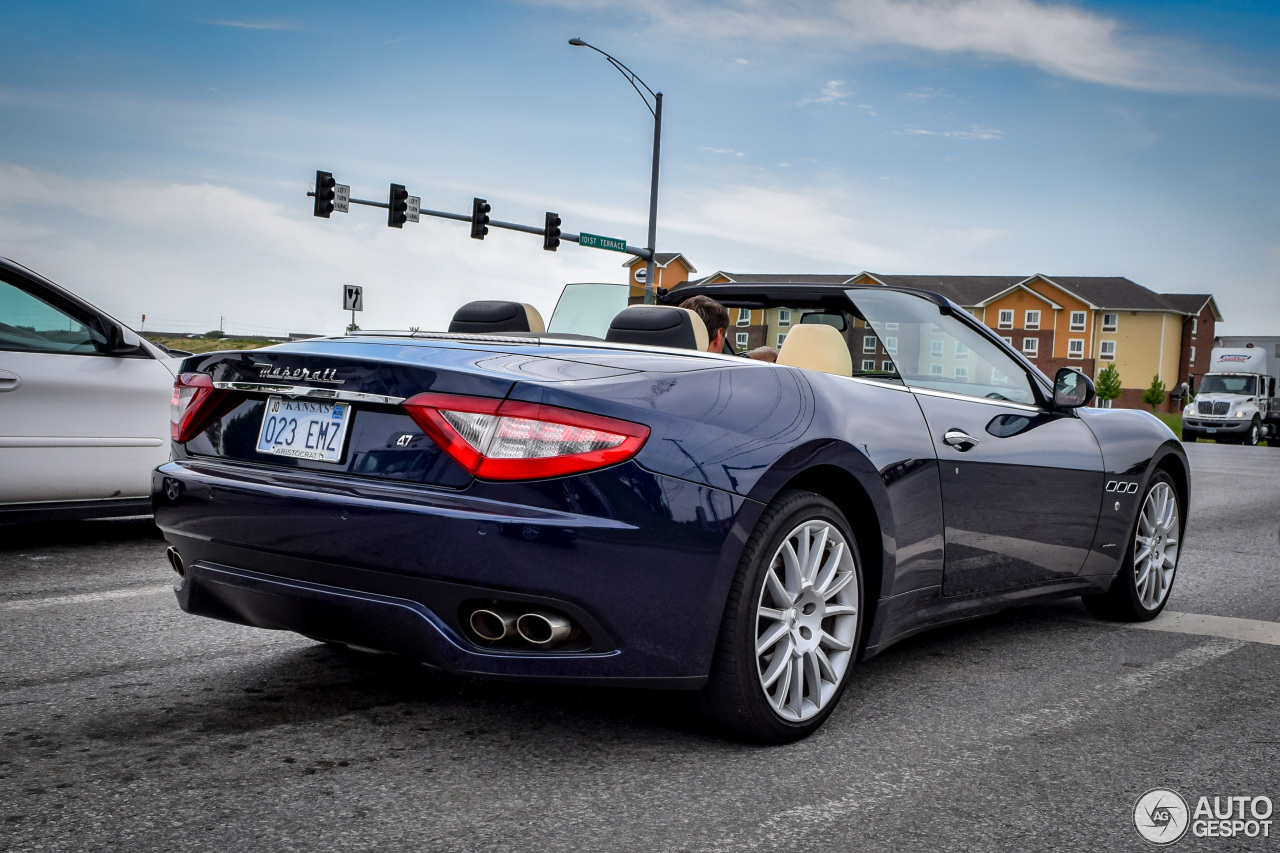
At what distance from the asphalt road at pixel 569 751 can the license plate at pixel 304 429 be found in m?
0.77

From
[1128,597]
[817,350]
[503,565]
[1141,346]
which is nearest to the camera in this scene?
[503,565]

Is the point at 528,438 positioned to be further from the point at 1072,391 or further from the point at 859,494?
the point at 1072,391

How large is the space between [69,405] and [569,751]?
13.9 feet

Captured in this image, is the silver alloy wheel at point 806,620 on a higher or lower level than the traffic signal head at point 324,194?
lower

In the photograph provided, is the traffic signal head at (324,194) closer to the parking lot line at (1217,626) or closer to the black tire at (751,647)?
the parking lot line at (1217,626)

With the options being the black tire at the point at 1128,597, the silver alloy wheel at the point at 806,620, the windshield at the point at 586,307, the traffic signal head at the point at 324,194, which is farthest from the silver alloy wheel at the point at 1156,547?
the traffic signal head at the point at 324,194

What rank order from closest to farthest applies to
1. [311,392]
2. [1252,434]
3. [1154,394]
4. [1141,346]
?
[311,392], [1252,434], [1154,394], [1141,346]

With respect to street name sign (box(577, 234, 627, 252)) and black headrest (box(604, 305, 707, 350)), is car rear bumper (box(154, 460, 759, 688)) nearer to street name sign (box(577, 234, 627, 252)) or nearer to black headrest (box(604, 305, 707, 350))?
black headrest (box(604, 305, 707, 350))

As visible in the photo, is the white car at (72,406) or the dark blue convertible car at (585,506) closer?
the dark blue convertible car at (585,506)

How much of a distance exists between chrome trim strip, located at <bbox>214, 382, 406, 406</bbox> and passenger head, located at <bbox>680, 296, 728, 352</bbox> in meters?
2.26

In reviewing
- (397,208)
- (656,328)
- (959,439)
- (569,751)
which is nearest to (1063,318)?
(397,208)

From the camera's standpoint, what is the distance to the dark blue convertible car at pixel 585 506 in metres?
2.80

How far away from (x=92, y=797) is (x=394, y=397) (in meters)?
1.13

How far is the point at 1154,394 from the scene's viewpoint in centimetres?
8369
